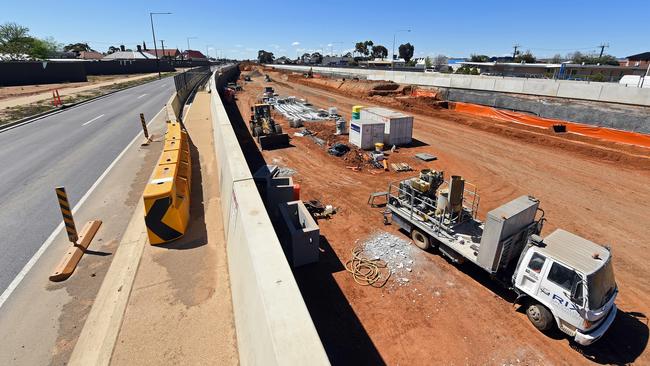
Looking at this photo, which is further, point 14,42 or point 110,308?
point 14,42

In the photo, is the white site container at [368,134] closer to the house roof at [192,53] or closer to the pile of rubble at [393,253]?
the pile of rubble at [393,253]

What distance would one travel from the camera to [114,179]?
39.0ft

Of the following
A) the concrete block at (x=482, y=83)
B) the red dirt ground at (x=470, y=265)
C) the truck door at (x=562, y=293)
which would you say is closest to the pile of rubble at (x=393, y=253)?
the red dirt ground at (x=470, y=265)

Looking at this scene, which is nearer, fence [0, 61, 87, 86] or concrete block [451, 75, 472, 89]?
concrete block [451, 75, 472, 89]

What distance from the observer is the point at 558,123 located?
75.8ft

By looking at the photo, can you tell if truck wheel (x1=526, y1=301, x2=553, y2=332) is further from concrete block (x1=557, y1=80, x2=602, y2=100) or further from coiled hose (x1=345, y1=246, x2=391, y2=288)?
concrete block (x1=557, y1=80, x2=602, y2=100)

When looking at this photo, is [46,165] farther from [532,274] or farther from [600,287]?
[600,287]

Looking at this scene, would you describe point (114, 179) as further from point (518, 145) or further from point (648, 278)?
point (518, 145)

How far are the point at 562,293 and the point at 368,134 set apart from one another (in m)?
14.1

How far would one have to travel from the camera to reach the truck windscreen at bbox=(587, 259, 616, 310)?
6023 mm

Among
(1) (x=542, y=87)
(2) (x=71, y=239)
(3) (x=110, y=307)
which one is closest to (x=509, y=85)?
(1) (x=542, y=87)

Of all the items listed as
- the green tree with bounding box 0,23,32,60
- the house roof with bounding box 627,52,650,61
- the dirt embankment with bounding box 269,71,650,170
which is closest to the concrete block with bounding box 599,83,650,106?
the dirt embankment with bounding box 269,71,650,170

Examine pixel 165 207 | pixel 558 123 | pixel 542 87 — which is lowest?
pixel 165 207

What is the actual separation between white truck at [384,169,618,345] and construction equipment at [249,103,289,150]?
39.6 feet
